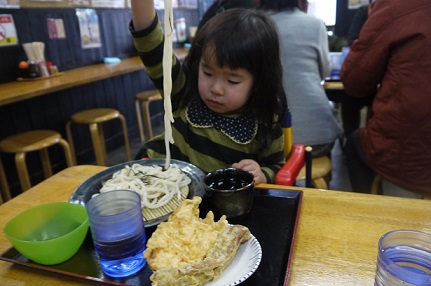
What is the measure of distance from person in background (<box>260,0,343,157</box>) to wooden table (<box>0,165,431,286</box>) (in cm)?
110

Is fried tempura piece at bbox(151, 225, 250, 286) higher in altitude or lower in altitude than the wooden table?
higher

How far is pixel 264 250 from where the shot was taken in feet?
2.46

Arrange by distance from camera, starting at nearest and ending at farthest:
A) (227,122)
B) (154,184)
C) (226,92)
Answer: (154,184) → (226,92) → (227,122)

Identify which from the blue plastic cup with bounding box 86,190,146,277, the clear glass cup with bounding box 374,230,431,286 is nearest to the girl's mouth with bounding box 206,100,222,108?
the blue plastic cup with bounding box 86,190,146,277

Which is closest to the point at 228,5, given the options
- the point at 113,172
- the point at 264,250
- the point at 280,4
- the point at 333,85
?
the point at 280,4

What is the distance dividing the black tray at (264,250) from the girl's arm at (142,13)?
66 centimetres

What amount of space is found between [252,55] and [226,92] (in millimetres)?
166

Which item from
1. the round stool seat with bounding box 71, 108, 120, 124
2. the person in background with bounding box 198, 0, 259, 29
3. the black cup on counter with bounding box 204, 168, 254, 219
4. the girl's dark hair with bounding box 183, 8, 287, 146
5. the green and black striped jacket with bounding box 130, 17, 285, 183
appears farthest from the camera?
the round stool seat with bounding box 71, 108, 120, 124

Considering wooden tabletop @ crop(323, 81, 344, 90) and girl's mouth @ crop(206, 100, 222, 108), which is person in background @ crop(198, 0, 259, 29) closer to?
wooden tabletop @ crop(323, 81, 344, 90)

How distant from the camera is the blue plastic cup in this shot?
25.4 inches

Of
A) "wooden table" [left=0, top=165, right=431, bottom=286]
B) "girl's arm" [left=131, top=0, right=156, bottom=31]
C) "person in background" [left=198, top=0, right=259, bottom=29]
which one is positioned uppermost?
"person in background" [left=198, top=0, right=259, bottom=29]

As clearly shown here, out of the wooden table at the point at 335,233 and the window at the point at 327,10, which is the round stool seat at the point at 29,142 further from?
the window at the point at 327,10

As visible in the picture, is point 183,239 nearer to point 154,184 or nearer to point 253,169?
point 154,184

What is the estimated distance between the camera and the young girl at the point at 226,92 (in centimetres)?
125
